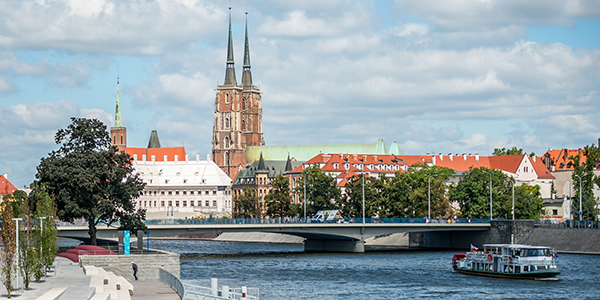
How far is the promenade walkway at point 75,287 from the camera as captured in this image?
124 ft

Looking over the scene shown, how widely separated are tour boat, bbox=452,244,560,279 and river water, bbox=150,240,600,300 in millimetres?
1385

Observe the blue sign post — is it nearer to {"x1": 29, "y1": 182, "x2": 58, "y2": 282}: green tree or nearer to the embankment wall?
the embankment wall

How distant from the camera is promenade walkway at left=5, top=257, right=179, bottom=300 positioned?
37.8 m

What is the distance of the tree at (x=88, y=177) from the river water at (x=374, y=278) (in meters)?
8.22

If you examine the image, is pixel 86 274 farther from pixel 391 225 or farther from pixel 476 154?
pixel 476 154

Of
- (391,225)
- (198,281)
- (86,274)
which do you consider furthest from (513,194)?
(86,274)

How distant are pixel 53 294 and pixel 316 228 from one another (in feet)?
216

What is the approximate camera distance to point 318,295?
58.8m

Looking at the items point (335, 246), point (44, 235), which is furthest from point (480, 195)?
point (44, 235)

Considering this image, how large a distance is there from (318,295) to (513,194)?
65304 mm

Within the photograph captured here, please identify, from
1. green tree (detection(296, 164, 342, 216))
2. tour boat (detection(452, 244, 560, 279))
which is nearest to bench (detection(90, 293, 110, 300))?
tour boat (detection(452, 244, 560, 279))

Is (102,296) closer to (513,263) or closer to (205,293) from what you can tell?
(205,293)

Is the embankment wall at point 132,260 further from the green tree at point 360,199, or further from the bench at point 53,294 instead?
the green tree at point 360,199

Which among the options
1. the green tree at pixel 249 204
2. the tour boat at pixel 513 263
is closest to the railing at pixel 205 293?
the tour boat at pixel 513 263
